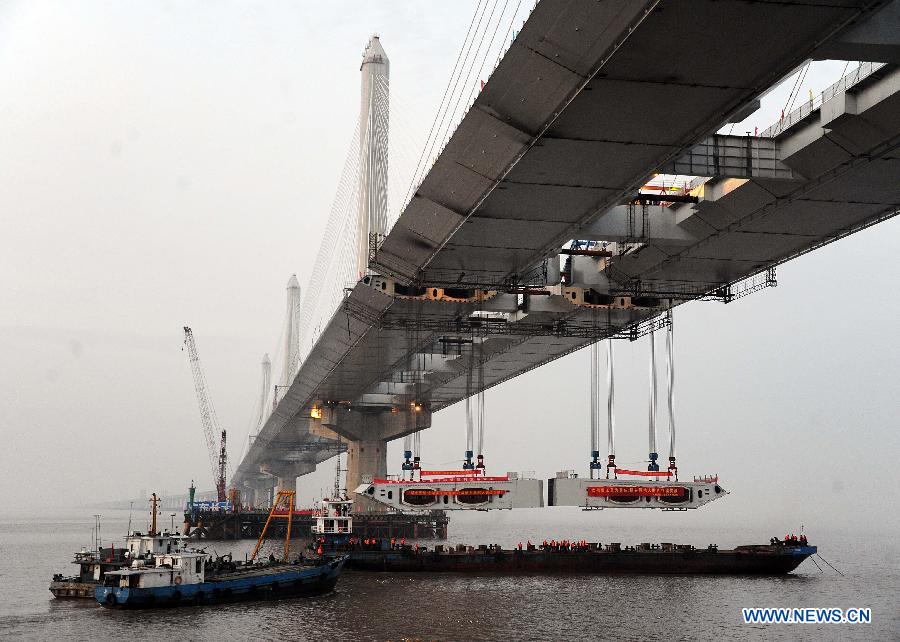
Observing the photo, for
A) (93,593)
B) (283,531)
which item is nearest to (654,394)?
(93,593)

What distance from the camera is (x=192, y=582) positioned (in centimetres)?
4984

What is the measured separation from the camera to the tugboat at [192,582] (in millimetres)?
48625

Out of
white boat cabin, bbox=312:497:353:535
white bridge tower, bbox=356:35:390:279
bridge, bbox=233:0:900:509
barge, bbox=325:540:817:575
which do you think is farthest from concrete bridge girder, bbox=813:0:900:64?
white boat cabin, bbox=312:497:353:535

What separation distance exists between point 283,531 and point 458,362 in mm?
54341

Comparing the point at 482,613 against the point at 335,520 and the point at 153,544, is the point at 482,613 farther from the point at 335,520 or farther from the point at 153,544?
the point at 335,520

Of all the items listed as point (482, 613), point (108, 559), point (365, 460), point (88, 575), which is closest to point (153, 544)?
point (108, 559)

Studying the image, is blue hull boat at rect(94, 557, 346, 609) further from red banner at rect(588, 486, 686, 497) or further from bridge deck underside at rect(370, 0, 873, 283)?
bridge deck underside at rect(370, 0, 873, 283)

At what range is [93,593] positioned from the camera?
179ft

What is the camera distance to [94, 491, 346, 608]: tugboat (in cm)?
4862

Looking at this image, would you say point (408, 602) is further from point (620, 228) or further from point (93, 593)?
point (620, 228)

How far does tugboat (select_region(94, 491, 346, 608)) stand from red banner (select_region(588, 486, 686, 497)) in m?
21.7

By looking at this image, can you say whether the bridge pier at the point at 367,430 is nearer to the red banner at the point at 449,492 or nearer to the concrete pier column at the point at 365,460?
the concrete pier column at the point at 365,460

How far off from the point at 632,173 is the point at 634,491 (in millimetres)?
38933

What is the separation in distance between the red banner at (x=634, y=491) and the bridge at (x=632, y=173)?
10.8 m
